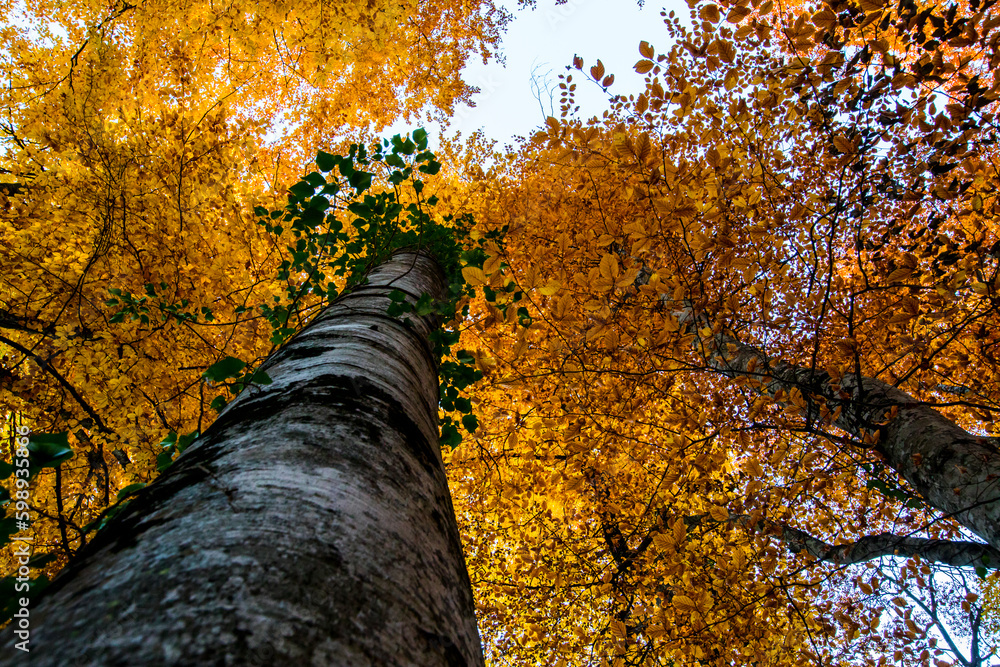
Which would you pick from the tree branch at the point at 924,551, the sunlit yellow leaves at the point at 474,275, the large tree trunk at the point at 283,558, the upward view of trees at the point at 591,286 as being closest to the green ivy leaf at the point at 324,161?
the upward view of trees at the point at 591,286

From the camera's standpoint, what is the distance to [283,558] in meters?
0.53

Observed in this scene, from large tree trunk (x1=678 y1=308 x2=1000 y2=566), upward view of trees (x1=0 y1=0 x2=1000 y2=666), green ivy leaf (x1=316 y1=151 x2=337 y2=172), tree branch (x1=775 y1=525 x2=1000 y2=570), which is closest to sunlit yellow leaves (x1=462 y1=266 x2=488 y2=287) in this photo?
upward view of trees (x1=0 y1=0 x2=1000 y2=666)

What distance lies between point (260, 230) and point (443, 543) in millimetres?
4389

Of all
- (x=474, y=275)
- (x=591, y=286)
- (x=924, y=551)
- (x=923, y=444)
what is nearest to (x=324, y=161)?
(x=474, y=275)

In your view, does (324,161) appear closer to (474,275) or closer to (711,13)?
(474,275)

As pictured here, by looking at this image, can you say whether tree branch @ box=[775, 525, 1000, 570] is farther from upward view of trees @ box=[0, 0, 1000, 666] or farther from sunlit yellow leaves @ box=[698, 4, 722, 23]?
sunlit yellow leaves @ box=[698, 4, 722, 23]

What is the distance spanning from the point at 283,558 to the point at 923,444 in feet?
11.4

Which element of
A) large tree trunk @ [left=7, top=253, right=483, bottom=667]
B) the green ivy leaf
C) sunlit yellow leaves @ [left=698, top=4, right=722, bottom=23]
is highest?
sunlit yellow leaves @ [left=698, top=4, right=722, bottom=23]

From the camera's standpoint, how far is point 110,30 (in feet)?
13.7

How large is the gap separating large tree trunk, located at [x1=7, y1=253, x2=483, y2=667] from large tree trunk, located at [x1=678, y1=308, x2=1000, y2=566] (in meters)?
1.94

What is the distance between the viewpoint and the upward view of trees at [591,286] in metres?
2.18

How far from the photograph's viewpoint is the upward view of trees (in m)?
2.18

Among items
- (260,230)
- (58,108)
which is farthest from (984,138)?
(58,108)

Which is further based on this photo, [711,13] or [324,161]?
[711,13]
